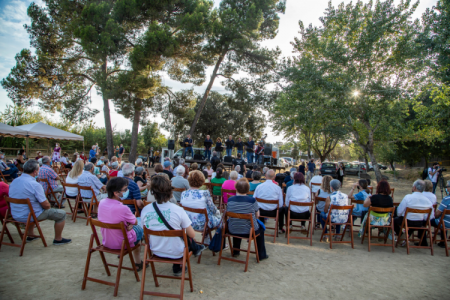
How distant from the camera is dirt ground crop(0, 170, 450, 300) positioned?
272 cm

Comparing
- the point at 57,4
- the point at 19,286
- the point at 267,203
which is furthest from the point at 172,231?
the point at 57,4

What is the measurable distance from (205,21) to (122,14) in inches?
188

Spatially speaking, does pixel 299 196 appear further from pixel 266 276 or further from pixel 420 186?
pixel 420 186

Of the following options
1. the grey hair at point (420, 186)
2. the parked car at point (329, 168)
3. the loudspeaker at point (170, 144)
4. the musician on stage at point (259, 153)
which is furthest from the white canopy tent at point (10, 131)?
the parked car at point (329, 168)

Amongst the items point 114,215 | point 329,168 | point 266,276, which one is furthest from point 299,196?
point 329,168

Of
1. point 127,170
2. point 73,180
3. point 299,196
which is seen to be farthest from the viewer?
point 73,180

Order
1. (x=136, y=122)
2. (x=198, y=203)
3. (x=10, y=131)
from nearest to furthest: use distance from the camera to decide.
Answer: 1. (x=198, y=203)
2. (x=10, y=131)
3. (x=136, y=122)

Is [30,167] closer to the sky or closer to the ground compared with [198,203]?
closer to the sky

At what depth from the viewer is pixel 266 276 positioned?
10.5 ft

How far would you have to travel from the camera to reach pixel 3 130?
36.6 feet

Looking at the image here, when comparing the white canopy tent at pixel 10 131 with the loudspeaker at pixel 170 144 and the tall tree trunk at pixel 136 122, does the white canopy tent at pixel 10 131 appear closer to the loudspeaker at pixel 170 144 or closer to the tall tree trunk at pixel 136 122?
the tall tree trunk at pixel 136 122

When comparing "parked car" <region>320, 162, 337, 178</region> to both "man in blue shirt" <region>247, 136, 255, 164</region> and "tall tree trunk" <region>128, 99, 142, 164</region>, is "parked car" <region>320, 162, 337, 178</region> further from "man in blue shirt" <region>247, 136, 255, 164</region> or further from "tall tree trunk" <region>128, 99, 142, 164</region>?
"tall tree trunk" <region>128, 99, 142, 164</region>

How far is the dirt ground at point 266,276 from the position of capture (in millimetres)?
2725

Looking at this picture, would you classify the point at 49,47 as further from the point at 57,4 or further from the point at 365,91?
the point at 365,91
